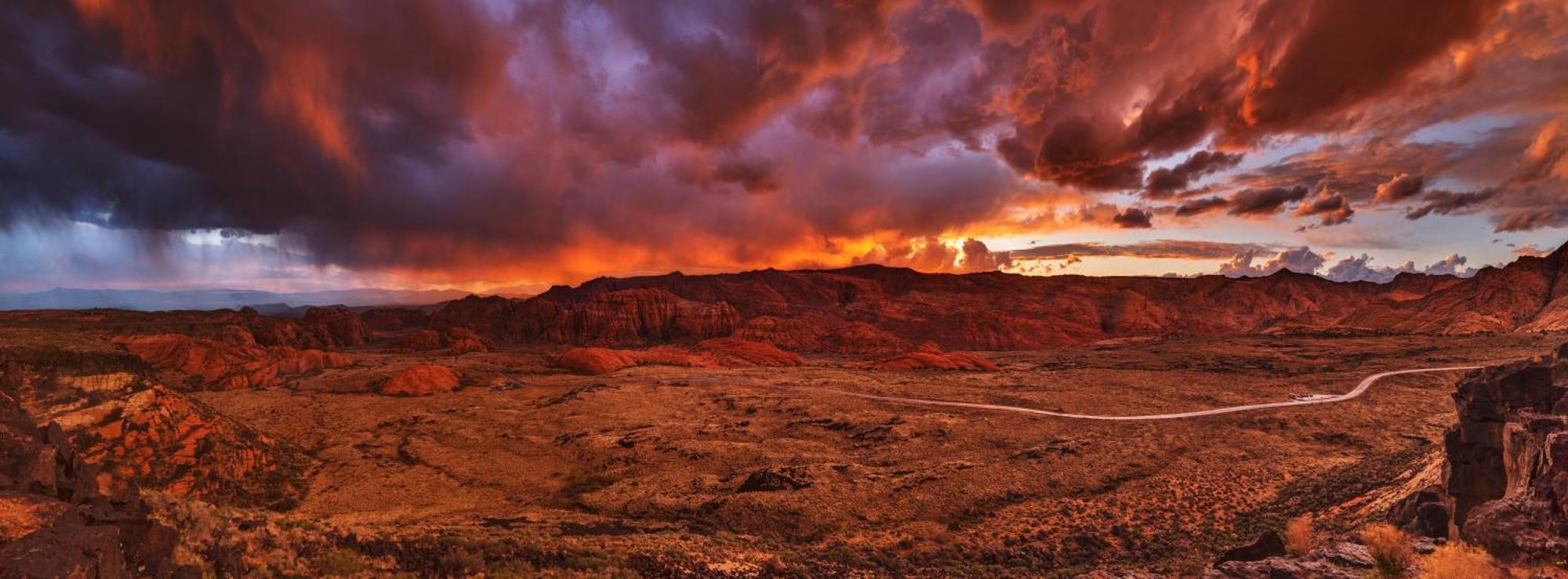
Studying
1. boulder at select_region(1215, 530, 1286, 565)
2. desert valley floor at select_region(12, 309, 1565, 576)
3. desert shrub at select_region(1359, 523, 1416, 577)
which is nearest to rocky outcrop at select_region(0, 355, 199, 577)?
desert valley floor at select_region(12, 309, 1565, 576)

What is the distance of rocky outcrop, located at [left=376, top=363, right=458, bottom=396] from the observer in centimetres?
5028

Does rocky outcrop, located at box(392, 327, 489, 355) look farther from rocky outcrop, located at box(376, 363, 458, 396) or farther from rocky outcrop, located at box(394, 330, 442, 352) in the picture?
rocky outcrop, located at box(376, 363, 458, 396)

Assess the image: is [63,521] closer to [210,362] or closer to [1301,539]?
[1301,539]

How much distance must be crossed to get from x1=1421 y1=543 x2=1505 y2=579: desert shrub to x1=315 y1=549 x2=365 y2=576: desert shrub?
21.2 meters

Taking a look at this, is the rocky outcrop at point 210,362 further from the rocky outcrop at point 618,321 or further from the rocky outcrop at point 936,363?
the rocky outcrop at point 936,363

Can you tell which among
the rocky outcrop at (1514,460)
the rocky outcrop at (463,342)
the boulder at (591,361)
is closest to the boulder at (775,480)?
the rocky outcrop at (1514,460)

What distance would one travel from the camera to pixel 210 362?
5391 cm

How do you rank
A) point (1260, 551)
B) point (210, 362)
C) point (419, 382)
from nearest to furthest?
point (1260, 551) → point (419, 382) → point (210, 362)

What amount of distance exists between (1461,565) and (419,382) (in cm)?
6136

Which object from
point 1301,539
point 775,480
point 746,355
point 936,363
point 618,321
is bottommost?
point 746,355

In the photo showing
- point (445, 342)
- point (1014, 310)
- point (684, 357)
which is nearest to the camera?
point (684, 357)

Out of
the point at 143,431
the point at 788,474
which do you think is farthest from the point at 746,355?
the point at 143,431

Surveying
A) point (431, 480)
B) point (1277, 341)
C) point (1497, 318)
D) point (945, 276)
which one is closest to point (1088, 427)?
point (431, 480)

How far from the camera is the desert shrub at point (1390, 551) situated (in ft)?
38.9
